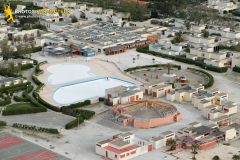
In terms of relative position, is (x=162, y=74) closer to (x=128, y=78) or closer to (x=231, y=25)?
(x=128, y=78)

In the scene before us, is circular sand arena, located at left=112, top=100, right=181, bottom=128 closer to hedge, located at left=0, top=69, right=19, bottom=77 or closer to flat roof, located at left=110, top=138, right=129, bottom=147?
flat roof, located at left=110, top=138, right=129, bottom=147

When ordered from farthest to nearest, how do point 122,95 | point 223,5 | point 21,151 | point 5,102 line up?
1. point 223,5
2. point 122,95
3. point 5,102
4. point 21,151

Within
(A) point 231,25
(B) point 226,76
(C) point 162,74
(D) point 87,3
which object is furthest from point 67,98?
(D) point 87,3

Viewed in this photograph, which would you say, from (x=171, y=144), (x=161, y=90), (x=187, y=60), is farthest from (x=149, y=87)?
(x=171, y=144)

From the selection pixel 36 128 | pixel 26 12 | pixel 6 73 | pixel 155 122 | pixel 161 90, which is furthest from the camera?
pixel 26 12

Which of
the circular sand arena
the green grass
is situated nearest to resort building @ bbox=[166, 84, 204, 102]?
the circular sand arena

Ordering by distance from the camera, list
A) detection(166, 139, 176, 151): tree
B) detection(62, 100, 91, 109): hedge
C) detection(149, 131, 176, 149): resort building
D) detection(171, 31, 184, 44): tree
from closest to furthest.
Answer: detection(166, 139, 176, 151): tree, detection(149, 131, 176, 149): resort building, detection(62, 100, 91, 109): hedge, detection(171, 31, 184, 44): tree

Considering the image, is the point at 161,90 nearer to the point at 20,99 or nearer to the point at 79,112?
the point at 79,112
